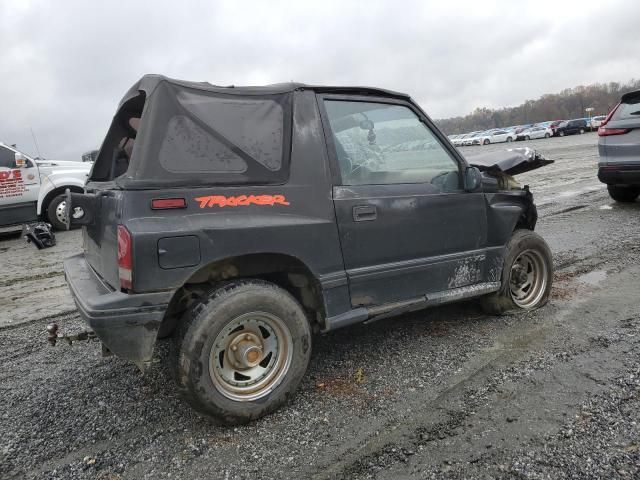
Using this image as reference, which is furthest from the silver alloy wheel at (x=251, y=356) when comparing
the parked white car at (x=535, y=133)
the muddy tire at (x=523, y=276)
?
the parked white car at (x=535, y=133)

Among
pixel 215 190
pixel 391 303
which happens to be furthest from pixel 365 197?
pixel 215 190

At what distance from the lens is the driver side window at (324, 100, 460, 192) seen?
10.2 ft

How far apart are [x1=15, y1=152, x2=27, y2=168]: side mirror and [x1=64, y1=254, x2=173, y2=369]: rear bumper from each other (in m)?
8.93

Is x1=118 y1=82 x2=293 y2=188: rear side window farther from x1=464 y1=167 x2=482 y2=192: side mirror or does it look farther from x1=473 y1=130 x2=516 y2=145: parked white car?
x1=473 y1=130 x2=516 y2=145: parked white car

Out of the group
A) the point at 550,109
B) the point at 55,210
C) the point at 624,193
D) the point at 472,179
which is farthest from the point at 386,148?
the point at 550,109

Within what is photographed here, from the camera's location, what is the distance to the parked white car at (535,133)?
162 ft

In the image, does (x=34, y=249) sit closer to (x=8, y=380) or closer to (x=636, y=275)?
(x=8, y=380)

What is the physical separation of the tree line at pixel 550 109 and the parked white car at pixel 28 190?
81697 mm

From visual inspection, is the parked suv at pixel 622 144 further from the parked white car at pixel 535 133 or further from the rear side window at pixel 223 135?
the parked white car at pixel 535 133

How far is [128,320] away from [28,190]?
9.02 m

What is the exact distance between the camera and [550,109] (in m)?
90.9

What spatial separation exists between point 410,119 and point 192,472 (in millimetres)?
2672

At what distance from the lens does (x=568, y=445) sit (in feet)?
7.59

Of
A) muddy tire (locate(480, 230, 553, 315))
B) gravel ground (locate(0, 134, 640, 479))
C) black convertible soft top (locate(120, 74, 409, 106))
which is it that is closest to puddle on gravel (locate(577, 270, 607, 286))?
gravel ground (locate(0, 134, 640, 479))
